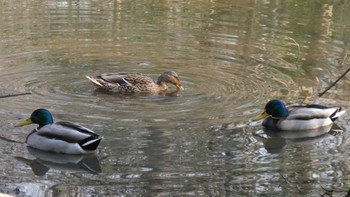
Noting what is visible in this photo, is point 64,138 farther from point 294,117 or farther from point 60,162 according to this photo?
point 294,117

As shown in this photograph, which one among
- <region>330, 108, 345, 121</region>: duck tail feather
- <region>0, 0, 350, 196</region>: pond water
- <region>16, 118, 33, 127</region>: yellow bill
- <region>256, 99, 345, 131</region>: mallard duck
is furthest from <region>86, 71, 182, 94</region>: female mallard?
<region>330, 108, 345, 121</region>: duck tail feather

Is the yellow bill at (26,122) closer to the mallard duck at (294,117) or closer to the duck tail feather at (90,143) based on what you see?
the duck tail feather at (90,143)

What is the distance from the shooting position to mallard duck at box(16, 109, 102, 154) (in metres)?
9.59

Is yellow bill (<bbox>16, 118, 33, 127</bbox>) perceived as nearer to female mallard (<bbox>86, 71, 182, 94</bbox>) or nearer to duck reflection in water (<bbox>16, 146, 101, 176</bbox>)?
duck reflection in water (<bbox>16, 146, 101, 176</bbox>)

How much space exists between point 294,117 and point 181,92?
7.07 feet

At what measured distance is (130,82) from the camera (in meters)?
12.6

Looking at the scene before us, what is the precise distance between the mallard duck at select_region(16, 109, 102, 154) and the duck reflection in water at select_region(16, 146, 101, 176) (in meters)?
0.06

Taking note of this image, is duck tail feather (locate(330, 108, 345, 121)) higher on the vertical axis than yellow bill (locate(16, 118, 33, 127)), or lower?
lower

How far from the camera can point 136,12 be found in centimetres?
1844

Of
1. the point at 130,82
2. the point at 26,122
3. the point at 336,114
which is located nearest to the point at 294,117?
the point at 336,114

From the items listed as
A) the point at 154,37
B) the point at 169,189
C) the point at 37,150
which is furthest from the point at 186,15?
the point at 169,189

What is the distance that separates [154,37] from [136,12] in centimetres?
258

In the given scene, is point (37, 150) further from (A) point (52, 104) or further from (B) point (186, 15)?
(B) point (186, 15)

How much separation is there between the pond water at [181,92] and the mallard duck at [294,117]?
0.71 ft
